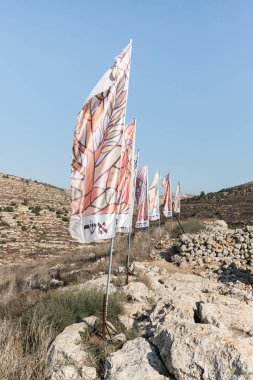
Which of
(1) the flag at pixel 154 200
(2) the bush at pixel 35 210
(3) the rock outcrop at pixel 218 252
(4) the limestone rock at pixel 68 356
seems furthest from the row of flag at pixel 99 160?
(2) the bush at pixel 35 210

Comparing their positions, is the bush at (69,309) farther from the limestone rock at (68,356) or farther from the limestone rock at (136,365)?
the limestone rock at (136,365)

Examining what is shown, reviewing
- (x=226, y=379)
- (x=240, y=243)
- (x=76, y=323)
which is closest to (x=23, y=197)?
(x=240, y=243)

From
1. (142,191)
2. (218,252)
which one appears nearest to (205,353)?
(142,191)

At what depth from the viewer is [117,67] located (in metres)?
6.70

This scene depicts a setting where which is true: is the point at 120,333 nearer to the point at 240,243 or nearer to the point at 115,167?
the point at 115,167

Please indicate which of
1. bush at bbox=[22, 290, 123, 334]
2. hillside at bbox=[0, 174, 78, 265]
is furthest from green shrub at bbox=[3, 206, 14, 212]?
bush at bbox=[22, 290, 123, 334]

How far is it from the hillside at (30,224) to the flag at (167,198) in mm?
6020

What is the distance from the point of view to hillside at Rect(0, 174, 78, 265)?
2311 cm

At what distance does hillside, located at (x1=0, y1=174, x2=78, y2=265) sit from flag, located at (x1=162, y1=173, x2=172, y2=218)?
6020mm

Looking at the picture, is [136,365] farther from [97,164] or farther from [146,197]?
[146,197]

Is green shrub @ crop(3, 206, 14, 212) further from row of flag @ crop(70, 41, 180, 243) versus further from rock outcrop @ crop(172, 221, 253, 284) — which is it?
row of flag @ crop(70, 41, 180, 243)

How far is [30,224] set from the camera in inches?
1217

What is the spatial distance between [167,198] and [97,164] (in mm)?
17625

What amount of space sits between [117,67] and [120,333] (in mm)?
4155
